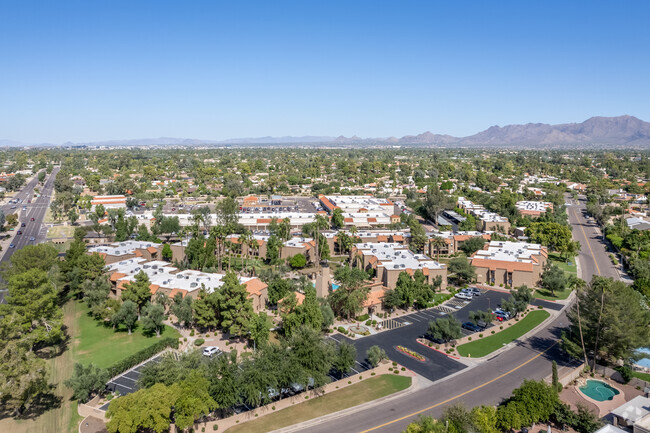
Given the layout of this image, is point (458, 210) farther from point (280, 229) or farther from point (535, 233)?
point (280, 229)

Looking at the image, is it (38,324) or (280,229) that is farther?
(280,229)

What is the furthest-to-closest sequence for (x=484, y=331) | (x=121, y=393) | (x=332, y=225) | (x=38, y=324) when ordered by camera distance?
(x=332, y=225)
(x=484, y=331)
(x=38, y=324)
(x=121, y=393)

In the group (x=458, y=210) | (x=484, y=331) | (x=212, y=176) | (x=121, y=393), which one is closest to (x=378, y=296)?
(x=484, y=331)

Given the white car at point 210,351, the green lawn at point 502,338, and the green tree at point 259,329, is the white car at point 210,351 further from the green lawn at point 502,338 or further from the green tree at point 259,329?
the green lawn at point 502,338

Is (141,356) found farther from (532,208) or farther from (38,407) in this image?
(532,208)

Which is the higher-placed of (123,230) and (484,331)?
(123,230)
